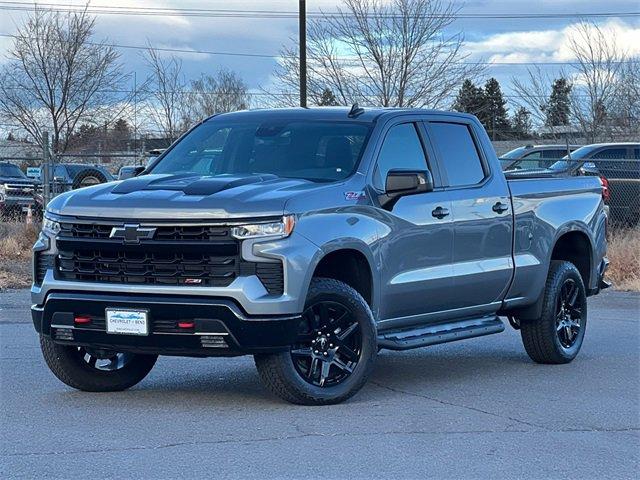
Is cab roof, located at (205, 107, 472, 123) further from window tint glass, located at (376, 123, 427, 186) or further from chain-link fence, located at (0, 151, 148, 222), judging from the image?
chain-link fence, located at (0, 151, 148, 222)

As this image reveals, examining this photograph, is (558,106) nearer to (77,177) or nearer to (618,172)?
(618,172)

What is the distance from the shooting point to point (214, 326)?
7.12 meters

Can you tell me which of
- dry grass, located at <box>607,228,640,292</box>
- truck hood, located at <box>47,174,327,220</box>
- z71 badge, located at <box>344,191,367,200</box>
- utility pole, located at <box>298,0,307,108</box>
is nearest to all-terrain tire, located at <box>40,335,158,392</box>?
truck hood, located at <box>47,174,327,220</box>

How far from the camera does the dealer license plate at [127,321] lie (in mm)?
7207

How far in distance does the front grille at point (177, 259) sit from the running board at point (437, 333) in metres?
1.33

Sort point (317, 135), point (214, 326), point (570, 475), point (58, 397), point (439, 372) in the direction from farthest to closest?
point (439, 372) → point (317, 135) → point (58, 397) → point (214, 326) → point (570, 475)

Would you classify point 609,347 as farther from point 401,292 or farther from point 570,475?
point 570,475

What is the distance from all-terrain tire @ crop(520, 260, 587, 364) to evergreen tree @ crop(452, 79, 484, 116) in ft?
76.9

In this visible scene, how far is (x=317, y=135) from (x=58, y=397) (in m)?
2.65

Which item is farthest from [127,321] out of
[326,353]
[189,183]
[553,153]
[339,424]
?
[553,153]

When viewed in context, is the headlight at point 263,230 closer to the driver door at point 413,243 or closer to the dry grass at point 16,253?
the driver door at point 413,243

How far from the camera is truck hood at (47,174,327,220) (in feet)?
23.6

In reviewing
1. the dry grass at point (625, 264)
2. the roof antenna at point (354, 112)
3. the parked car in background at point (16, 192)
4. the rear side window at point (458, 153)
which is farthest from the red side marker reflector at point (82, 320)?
the parked car in background at point (16, 192)

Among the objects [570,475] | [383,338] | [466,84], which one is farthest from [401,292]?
[466,84]
